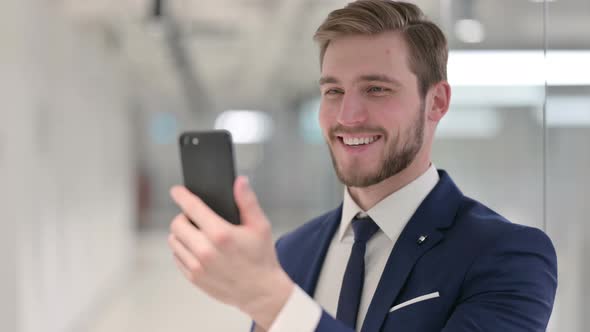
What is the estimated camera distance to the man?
130 cm

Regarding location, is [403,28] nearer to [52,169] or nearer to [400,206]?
[400,206]

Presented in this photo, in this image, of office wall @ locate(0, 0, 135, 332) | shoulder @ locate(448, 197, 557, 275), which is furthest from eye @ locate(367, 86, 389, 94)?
office wall @ locate(0, 0, 135, 332)

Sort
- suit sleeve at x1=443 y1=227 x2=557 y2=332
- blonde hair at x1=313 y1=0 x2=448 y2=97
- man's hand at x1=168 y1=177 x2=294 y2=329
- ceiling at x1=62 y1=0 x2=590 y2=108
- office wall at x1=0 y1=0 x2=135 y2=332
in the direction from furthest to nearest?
1. office wall at x1=0 y1=0 x2=135 y2=332
2. ceiling at x1=62 y1=0 x2=590 y2=108
3. blonde hair at x1=313 y1=0 x2=448 y2=97
4. suit sleeve at x1=443 y1=227 x2=557 y2=332
5. man's hand at x1=168 y1=177 x2=294 y2=329

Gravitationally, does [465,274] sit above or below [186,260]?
below

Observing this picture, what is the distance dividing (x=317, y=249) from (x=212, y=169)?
0.68 meters

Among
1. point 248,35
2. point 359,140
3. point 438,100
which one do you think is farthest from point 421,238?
point 248,35

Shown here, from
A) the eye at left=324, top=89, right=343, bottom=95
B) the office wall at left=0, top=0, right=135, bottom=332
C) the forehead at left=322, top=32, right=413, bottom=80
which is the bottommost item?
the office wall at left=0, top=0, right=135, bottom=332

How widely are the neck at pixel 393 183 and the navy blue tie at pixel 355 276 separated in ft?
0.16

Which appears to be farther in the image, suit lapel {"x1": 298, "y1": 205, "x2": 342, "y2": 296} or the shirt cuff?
suit lapel {"x1": 298, "y1": 205, "x2": 342, "y2": 296}

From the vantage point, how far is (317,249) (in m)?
1.68

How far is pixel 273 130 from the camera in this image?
1720 cm

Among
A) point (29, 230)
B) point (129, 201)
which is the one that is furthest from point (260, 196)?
point (29, 230)

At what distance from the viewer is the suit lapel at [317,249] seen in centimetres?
161

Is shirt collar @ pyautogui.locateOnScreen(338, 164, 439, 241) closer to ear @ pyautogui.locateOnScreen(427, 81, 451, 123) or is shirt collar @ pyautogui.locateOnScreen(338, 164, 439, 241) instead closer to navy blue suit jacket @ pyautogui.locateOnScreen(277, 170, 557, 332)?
navy blue suit jacket @ pyautogui.locateOnScreen(277, 170, 557, 332)
